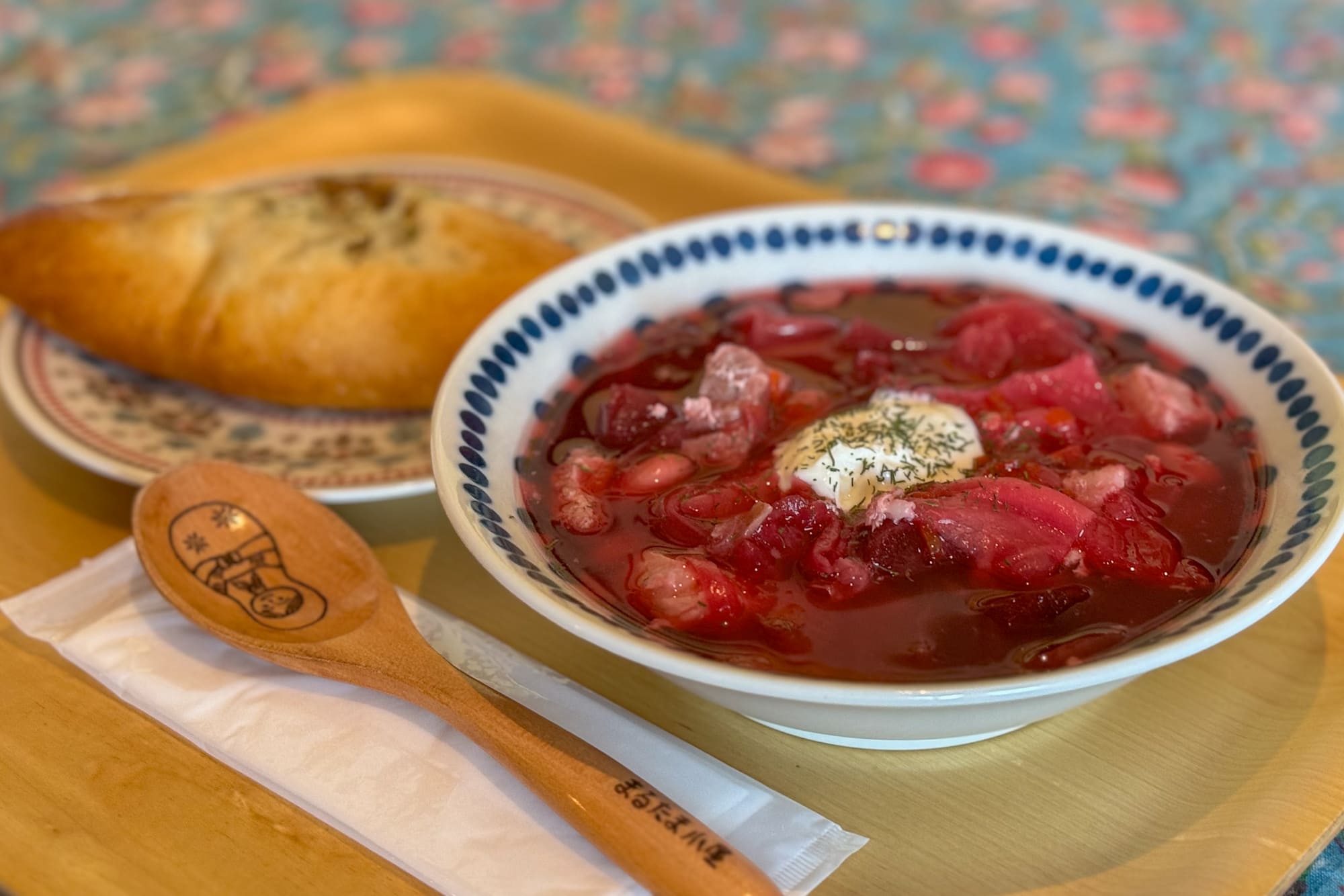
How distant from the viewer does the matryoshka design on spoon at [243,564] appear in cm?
197

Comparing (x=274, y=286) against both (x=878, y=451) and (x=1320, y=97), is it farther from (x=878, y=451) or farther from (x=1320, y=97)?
(x=1320, y=97)

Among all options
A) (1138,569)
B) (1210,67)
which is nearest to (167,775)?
(1138,569)

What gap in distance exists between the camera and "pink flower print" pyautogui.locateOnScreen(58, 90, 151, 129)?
194 inches

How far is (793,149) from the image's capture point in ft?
14.6

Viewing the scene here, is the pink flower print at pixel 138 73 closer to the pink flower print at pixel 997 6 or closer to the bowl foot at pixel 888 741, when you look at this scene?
the pink flower print at pixel 997 6

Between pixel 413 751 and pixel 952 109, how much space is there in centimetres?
371

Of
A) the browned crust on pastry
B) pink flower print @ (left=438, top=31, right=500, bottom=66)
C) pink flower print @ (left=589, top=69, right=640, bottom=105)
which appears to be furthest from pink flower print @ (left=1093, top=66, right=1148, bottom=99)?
the browned crust on pastry

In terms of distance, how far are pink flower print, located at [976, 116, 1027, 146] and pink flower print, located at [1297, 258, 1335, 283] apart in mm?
1202

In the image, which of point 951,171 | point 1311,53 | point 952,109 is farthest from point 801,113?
point 1311,53

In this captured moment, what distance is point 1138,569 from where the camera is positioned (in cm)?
175

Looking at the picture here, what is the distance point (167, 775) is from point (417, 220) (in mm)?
1583

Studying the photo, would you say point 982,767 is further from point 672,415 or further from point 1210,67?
point 1210,67

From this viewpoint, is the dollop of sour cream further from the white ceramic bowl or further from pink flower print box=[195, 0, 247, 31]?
pink flower print box=[195, 0, 247, 31]

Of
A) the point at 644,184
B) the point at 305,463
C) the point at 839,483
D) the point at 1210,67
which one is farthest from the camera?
the point at 1210,67
